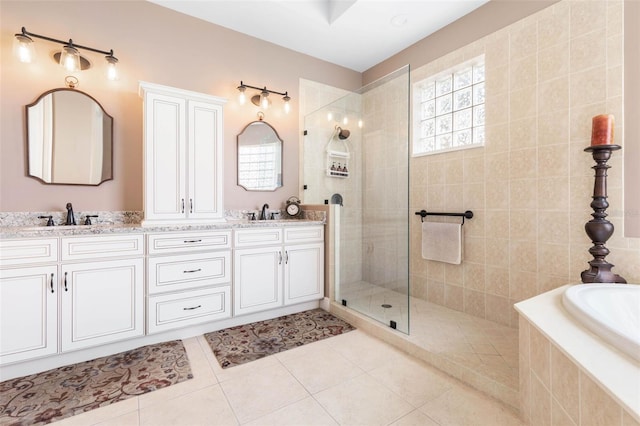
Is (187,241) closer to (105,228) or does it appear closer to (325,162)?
(105,228)

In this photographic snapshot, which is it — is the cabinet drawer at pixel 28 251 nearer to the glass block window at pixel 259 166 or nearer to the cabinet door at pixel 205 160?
the cabinet door at pixel 205 160

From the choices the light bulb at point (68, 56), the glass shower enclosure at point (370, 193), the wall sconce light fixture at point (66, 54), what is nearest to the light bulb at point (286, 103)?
the glass shower enclosure at point (370, 193)

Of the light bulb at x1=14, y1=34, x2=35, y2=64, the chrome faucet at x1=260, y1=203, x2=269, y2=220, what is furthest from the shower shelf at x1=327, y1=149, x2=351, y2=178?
the light bulb at x1=14, y1=34, x2=35, y2=64

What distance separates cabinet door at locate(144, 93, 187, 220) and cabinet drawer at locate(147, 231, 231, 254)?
0.74 ft

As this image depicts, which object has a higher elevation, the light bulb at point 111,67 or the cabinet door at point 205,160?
the light bulb at point 111,67

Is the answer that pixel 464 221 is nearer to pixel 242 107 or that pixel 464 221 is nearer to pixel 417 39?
pixel 417 39

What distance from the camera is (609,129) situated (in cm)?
167

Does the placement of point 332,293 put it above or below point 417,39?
below

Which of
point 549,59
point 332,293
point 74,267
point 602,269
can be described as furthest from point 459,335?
point 74,267

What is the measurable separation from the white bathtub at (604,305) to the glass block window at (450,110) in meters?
1.43

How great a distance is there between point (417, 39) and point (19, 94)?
360 centimetres

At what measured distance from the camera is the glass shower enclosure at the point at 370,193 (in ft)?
7.55

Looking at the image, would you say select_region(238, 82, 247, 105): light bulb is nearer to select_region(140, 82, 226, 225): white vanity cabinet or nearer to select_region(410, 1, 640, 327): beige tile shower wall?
select_region(140, 82, 226, 225): white vanity cabinet

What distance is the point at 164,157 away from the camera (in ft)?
7.71
